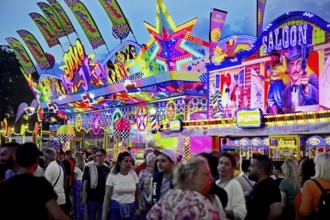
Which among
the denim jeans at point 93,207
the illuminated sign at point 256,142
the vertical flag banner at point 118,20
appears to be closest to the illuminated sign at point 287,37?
the illuminated sign at point 256,142

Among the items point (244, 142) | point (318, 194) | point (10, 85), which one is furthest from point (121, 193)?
point (10, 85)

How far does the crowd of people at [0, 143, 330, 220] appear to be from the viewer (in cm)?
375

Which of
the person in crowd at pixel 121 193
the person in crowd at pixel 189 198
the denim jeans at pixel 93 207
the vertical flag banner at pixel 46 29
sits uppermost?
the vertical flag banner at pixel 46 29

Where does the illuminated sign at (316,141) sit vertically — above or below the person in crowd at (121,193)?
above

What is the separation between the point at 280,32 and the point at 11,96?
138 feet

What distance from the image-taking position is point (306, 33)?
16.3 meters

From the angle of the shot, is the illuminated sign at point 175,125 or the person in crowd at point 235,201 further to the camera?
the illuminated sign at point 175,125

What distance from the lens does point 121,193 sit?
25.1ft

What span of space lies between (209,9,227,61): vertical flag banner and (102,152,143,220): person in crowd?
581 inches

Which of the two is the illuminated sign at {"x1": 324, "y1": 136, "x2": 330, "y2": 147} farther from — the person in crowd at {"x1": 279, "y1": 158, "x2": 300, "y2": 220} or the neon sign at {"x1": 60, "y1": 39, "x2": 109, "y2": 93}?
the neon sign at {"x1": 60, "y1": 39, "x2": 109, "y2": 93}

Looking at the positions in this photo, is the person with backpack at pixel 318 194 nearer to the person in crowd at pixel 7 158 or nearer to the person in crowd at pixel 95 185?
the person in crowd at pixel 7 158

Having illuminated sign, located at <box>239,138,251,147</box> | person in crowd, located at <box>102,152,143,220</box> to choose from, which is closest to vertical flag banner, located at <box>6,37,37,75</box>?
illuminated sign, located at <box>239,138,251,147</box>

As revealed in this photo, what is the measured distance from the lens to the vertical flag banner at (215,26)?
72.2 ft

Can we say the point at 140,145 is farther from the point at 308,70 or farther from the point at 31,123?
the point at 31,123
